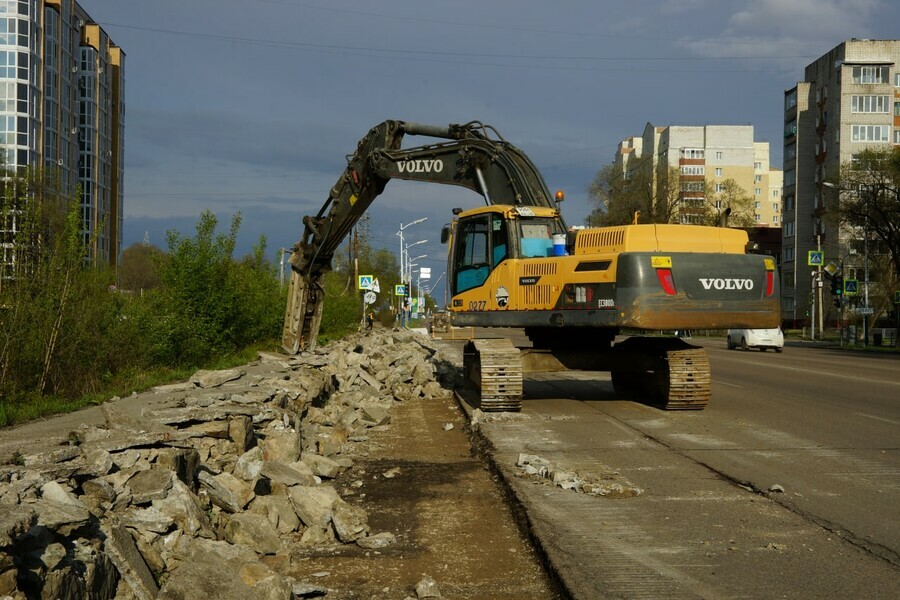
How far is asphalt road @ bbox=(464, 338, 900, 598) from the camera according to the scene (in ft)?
18.1

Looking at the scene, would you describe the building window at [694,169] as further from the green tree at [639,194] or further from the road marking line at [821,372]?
the road marking line at [821,372]

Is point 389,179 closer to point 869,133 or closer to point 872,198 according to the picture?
point 872,198

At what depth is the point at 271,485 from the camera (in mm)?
Result: 7477

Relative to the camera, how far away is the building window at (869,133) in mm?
82875

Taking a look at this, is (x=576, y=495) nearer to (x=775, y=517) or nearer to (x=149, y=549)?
(x=775, y=517)

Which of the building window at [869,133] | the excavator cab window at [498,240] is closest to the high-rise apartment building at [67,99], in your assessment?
the excavator cab window at [498,240]

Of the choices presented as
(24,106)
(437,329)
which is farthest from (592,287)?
(24,106)

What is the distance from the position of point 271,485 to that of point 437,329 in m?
55.7

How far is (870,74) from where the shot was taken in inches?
3260

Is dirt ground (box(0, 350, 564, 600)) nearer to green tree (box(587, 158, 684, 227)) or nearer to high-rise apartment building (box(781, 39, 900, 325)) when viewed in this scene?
green tree (box(587, 158, 684, 227))

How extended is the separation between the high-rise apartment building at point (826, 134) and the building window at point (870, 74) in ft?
0.30

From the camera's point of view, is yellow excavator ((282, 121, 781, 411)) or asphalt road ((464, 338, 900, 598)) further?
yellow excavator ((282, 121, 781, 411))

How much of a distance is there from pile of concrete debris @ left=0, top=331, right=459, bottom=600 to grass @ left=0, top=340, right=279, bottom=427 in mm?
1074

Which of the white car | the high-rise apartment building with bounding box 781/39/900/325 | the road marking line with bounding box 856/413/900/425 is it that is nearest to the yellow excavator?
the road marking line with bounding box 856/413/900/425
